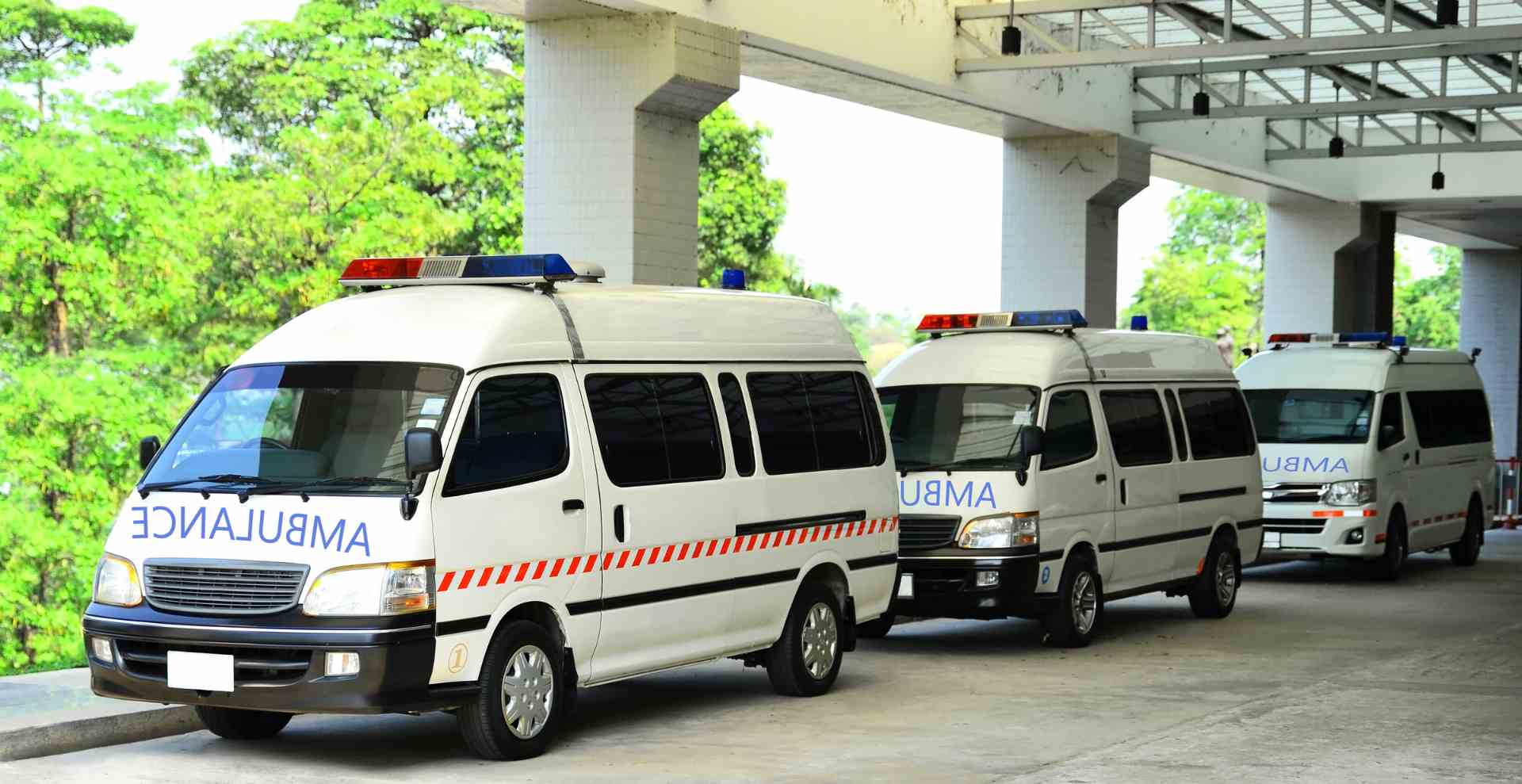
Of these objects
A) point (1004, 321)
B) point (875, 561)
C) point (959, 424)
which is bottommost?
point (875, 561)

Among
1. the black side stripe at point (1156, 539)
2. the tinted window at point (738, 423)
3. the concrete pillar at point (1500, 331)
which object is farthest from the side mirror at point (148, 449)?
the concrete pillar at point (1500, 331)

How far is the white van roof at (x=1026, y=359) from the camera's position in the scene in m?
13.1

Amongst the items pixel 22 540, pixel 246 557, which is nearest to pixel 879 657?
pixel 246 557

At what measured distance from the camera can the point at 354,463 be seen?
8312 mm

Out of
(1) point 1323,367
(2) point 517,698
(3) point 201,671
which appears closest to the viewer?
(3) point 201,671

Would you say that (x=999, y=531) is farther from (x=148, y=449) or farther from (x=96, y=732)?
(x=96, y=732)

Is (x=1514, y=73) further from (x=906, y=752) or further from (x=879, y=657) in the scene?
(x=906, y=752)

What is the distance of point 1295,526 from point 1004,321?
6.00 metres

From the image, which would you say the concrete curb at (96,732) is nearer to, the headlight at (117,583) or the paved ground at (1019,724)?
the paved ground at (1019,724)

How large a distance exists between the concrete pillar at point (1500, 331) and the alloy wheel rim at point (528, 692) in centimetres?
3619

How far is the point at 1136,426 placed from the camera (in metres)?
14.0

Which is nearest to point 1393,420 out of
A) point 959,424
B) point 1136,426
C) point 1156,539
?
point 1156,539

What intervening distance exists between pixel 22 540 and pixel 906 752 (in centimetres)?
2526

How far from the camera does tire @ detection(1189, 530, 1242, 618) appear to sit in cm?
1497
